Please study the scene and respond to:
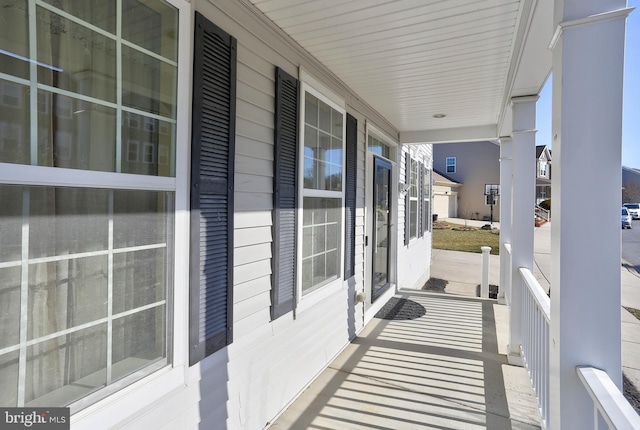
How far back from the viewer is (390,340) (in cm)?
371

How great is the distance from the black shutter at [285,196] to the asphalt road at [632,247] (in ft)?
33.0

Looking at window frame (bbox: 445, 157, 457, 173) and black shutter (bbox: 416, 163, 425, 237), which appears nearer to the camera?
black shutter (bbox: 416, 163, 425, 237)

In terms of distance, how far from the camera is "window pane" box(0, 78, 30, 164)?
100cm

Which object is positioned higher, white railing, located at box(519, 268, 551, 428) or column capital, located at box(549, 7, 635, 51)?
column capital, located at box(549, 7, 635, 51)

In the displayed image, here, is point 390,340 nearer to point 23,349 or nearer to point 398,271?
point 398,271

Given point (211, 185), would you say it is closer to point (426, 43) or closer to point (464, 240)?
point (426, 43)

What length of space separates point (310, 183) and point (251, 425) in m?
1.73

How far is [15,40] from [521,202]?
346 cm

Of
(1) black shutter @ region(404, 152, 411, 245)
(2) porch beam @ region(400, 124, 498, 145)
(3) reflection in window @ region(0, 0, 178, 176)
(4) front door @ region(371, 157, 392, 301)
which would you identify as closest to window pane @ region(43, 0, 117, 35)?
(3) reflection in window @ region(0, 0, 178, 176)

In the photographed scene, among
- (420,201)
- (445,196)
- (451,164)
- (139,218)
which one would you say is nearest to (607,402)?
(139,218)

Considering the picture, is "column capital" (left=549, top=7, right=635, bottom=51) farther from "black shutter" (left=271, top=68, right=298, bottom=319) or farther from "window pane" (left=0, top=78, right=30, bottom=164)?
"window pane" (left=0, top=78, right=30, bottom=164)

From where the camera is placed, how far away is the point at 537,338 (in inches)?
94.7

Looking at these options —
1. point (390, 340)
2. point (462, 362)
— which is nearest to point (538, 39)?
point (462, 362)

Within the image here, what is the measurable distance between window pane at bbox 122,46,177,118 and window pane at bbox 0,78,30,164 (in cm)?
33
